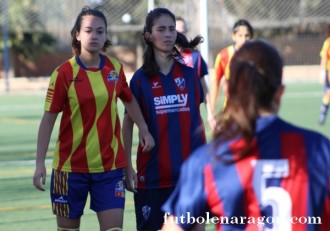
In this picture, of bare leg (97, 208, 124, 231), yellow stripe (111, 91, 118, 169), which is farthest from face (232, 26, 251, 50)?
bare leg (97, 208, 124, 231)

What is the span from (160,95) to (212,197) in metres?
2.70

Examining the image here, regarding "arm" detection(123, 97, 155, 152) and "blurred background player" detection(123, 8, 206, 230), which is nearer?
"arm" detection(123, 97, 155, 152)

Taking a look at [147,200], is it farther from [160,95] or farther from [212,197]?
[212,197]

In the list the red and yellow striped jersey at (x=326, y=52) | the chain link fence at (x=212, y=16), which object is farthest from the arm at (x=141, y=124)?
the chain link fence at (x=212, y=16)

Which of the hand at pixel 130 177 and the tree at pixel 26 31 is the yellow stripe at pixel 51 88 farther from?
the tree at pixel 26 31

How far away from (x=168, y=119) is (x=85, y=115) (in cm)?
56

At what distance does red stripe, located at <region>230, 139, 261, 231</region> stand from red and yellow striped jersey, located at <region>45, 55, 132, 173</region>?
257 cm

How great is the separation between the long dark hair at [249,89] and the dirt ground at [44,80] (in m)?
29.6

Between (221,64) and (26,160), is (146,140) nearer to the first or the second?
(221,64)

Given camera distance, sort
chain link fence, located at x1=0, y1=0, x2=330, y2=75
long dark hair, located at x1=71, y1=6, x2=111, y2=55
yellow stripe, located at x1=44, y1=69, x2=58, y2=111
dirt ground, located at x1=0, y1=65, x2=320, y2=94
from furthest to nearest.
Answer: chain link fence, located at x1=0, y1=0, x2=330, y2=75 < dirt ground, located at x1=0, y1=65, x2=320, y2=94 < long dark hair, located at x1=71, y1=6, x2=111, y2=55 < yellow stripe, located at x1=44, y1=69, x2=58, y2=111

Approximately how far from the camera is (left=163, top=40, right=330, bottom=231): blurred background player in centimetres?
268

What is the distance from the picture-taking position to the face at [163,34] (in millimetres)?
5461

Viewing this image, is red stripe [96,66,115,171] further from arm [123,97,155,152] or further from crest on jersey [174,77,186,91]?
crest on jersey [174,77,186,91]

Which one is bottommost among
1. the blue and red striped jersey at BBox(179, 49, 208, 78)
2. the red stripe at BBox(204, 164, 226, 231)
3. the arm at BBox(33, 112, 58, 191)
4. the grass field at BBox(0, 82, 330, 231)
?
the grass field at BBox(0, 82, 330, 231)
